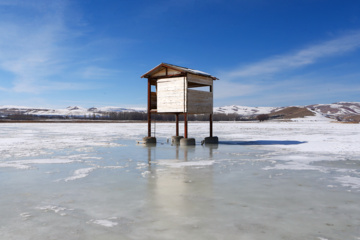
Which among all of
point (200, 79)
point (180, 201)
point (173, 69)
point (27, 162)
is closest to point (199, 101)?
point (200, 79)

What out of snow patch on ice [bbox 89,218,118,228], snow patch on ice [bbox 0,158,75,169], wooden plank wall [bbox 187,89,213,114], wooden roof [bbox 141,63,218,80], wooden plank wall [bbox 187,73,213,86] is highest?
wooden roof [bbox 141,63,218,80]

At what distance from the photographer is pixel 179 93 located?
20.1 metres

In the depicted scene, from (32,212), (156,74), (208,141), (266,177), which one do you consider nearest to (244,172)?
(266,177)

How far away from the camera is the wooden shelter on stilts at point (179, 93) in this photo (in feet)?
65.6

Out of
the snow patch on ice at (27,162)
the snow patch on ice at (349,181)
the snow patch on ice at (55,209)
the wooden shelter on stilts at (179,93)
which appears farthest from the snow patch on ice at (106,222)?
the wooden shelter on stilts at (179,93)

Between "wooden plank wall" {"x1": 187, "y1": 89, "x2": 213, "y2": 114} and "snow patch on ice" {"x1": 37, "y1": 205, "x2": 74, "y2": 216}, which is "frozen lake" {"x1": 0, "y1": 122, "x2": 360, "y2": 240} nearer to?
"snow patch on ice" {"x1": 37, "y1": 205, "x2": 74, "y2": 216}

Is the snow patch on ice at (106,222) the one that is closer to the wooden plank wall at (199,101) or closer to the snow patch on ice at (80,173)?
the snow patch on ice at (80,173)

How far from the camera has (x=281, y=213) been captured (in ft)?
18.7

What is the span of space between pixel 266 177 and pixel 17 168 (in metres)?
8.74

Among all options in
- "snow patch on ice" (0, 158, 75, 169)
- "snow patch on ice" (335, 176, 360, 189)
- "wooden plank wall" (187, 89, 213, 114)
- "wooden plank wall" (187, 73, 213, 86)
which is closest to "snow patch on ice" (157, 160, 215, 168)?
"snow patch on ice" (0, 158, 75, 169)

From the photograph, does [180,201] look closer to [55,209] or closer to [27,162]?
[55,209]

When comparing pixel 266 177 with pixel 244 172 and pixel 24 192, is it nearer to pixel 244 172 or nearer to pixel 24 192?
pixel 244 172

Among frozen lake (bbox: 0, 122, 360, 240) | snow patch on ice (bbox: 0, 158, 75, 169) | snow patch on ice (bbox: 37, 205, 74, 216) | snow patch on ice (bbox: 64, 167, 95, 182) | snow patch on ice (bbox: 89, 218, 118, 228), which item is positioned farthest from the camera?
snow patch on ice (bbox: 0, 158, 75, 169)

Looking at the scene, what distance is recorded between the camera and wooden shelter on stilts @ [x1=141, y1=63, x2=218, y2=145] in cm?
1998
